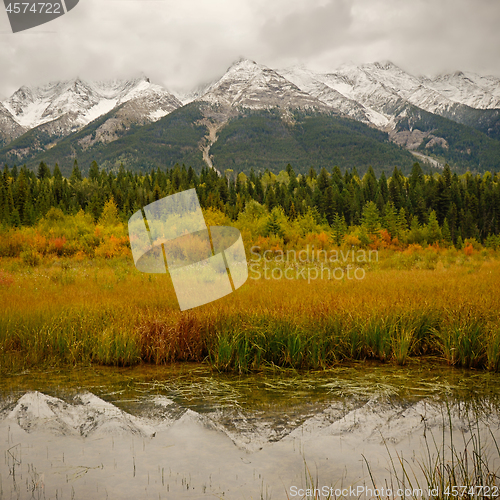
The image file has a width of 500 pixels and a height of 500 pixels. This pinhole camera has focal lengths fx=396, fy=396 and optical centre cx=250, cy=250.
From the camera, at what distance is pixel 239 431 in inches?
157

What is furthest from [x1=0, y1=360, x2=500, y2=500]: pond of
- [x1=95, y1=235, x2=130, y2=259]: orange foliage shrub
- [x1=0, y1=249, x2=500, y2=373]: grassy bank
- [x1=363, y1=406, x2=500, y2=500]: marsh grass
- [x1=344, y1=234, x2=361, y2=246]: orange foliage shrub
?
[x1=344, y1=234, x2=361, y2=246]: orange foliage shrub

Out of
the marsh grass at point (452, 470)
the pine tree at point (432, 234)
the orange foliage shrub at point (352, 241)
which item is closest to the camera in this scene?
the marsh grass at point (452, 470)

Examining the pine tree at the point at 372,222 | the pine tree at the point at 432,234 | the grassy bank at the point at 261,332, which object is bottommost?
the pine tree at the point at 432,234

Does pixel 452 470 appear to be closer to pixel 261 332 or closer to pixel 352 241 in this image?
pixel 261 332

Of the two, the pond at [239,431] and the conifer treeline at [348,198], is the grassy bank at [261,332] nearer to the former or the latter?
the pond at [239,431]

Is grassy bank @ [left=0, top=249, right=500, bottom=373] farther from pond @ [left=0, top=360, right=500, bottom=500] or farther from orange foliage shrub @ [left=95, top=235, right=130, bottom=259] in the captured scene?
orange foliage shrub @ [left=95, top=235, right=130, bottom=259]

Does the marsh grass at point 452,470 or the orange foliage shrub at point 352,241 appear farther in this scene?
the orange foliage shrub at point 352,241

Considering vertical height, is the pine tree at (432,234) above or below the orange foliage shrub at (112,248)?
below

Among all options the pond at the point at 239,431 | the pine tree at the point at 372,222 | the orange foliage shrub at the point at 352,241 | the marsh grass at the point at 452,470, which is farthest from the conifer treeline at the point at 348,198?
the marsh grass at the point at 452,470

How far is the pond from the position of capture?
3.06 metres

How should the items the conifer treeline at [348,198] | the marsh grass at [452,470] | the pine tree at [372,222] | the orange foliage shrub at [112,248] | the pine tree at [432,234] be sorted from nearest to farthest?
1. the marsh grass at [452,470]
2. the orange foliage shrub at [112,248]
3. the pine tree at [432,234]
4. the pine tree at [372,222]
5. the conifer treeline at [348,198]

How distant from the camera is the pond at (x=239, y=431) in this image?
306 cm

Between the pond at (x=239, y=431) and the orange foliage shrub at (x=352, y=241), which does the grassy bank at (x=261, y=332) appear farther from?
the orange foliage shrub at (x=352, y=241)

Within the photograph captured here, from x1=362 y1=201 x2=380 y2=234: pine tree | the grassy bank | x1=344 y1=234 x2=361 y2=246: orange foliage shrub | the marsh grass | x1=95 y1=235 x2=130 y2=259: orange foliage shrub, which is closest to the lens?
the marsh grass
